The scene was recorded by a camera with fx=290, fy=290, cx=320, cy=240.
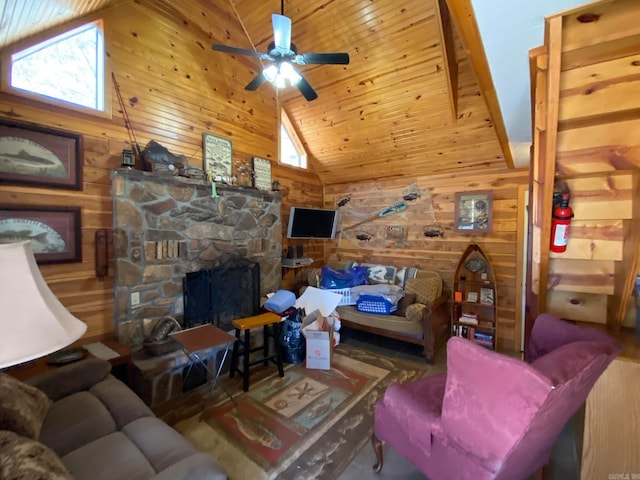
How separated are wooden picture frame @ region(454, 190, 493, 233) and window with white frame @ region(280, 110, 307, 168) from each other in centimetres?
241

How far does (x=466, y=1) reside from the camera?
4.95 feet

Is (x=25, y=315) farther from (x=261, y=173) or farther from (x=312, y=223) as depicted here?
(x=312, y=223)

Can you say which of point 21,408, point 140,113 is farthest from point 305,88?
point 21,408

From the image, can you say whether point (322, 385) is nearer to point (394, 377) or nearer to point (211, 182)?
point (394, 377)

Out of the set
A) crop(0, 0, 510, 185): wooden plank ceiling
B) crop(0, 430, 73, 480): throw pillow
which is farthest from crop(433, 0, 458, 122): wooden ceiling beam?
crop(0, 430, 73, 480): throw pillow

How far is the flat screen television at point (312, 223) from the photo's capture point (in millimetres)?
4316

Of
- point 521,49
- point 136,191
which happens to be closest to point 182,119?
point 136,191

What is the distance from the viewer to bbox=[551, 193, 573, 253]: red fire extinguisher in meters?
1.58

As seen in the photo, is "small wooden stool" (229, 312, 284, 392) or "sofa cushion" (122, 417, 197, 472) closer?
"sofa cushion" (122, 417, 197, 472)

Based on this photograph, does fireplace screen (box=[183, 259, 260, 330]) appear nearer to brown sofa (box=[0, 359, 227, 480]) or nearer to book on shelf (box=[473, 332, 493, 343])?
brown sofa (box=[0, 359, 227, 480])

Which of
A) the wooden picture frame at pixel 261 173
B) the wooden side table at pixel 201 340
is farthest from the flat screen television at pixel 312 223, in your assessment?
the wooden side table at pixel 201 340

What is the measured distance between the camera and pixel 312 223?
Answer: 454cm

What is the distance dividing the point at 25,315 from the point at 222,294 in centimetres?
251

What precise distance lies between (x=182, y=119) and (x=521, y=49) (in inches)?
116
